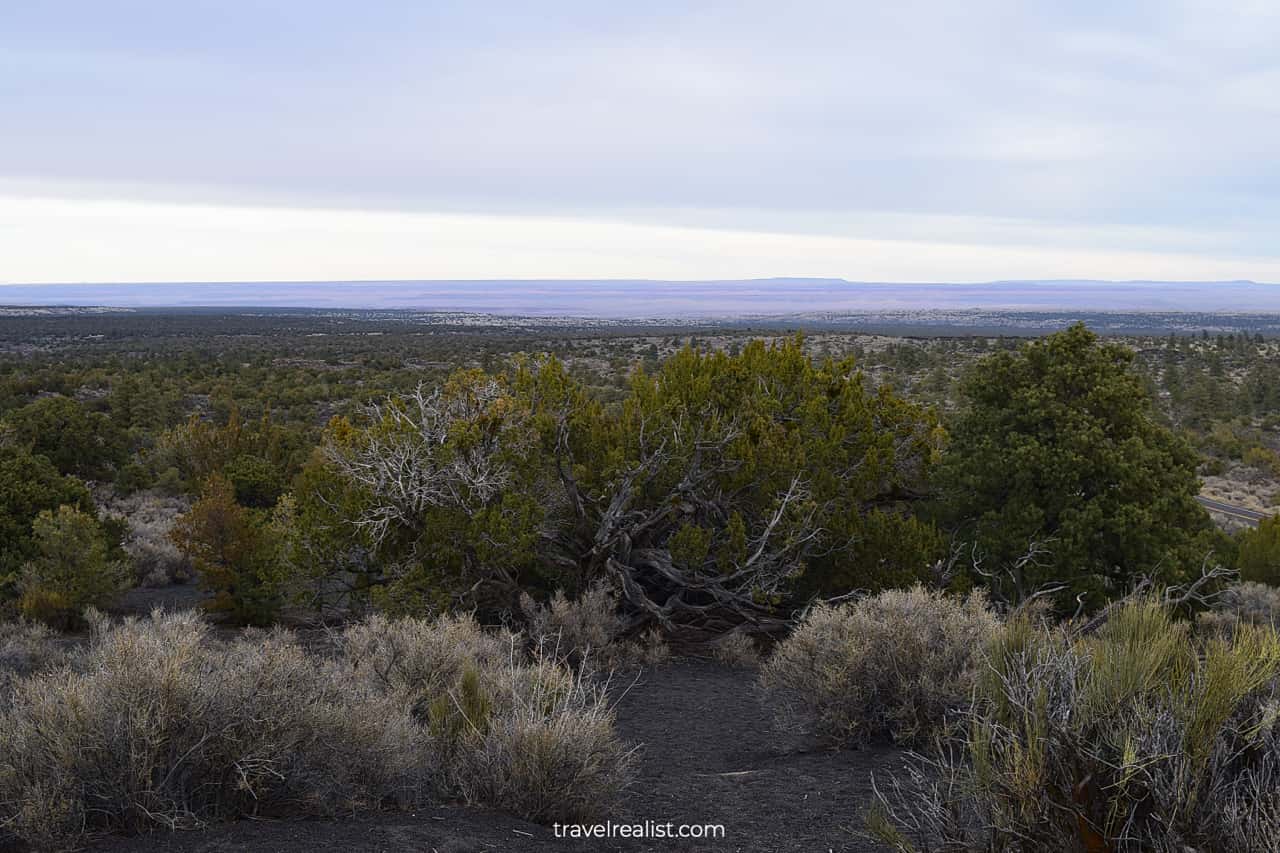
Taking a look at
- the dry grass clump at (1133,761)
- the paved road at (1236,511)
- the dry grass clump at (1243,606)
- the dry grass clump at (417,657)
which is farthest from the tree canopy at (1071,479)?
the paved road at (1236,511)

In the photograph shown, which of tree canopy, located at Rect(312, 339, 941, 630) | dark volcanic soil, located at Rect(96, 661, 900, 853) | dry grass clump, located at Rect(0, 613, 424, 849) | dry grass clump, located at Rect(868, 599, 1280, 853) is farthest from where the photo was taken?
tree canopy, located at Rect(312, 339, 941, 630)

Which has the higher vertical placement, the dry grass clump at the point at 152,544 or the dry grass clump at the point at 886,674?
the dry grass clump at the point at 886,674

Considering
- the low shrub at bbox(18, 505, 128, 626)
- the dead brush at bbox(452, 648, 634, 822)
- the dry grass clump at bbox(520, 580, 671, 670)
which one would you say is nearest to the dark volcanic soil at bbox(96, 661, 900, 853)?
the dead brush at bbox(452, 648, 634, 822)

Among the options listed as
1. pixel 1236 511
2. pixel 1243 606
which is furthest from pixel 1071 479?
pixel 1236 511

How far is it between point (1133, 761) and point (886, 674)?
324 centimetres

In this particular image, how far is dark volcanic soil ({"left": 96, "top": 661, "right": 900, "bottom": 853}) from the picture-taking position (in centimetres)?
445

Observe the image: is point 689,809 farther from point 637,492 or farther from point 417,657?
point 637,492

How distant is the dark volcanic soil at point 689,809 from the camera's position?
445 centimetres

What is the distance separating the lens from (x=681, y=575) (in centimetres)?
1098

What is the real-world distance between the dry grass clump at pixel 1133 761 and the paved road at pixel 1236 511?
21.7 meters

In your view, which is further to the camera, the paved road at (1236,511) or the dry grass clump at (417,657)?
the paved road at (1236,511)

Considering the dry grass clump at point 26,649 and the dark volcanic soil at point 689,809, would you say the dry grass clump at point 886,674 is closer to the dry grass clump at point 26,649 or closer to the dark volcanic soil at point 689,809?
the dark volcanic soil at point 689,809

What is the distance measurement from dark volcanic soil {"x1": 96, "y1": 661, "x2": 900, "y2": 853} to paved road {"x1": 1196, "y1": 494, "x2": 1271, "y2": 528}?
63.4 feet

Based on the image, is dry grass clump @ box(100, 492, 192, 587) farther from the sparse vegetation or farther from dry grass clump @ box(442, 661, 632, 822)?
Answer: dry grass clump @ box(442, 661, 632, 822)
